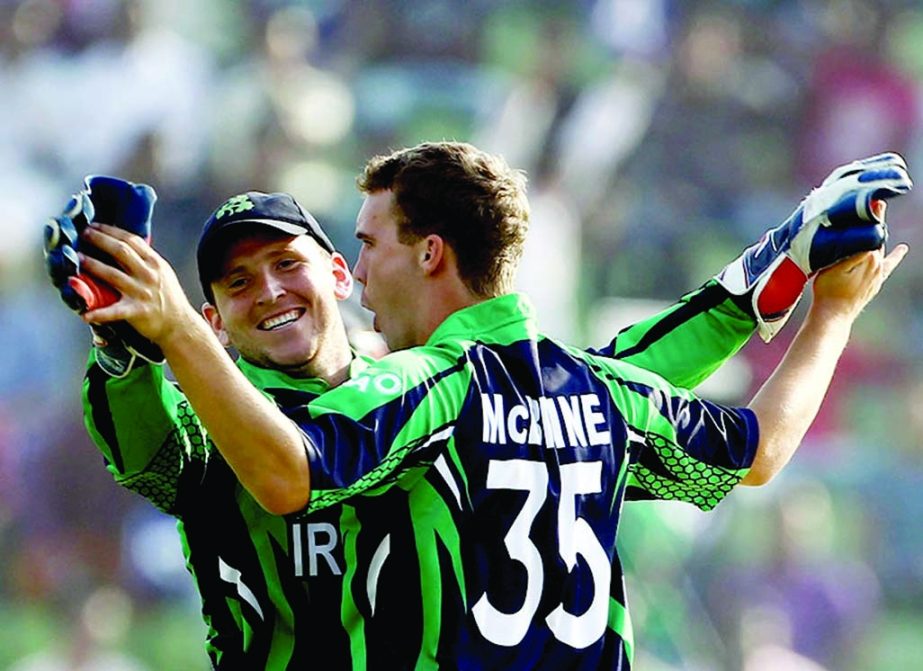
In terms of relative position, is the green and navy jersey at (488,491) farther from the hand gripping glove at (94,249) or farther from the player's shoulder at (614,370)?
the hand gripping glove at (94,249)

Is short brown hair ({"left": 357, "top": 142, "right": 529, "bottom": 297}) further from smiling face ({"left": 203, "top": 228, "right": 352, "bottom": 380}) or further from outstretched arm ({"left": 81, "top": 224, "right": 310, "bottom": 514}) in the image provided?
outstretched arm ({"left": 81, "top": 224, "right": 310, "bottom": 514})

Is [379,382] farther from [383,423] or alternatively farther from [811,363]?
[811,363]

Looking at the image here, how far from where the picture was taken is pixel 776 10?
42.2 feet

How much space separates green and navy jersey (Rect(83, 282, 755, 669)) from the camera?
3666 mm

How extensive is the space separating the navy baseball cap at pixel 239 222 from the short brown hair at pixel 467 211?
362mm

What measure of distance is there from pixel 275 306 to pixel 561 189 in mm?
8024

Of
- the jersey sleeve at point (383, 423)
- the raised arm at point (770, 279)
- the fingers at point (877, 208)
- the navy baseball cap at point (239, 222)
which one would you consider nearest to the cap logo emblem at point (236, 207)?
the navy baseball cap at point (239, 222)

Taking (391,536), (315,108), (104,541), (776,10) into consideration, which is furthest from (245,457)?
(776,10)

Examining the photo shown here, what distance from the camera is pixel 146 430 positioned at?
3.76 metres

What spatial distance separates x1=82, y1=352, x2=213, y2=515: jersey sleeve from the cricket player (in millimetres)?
25

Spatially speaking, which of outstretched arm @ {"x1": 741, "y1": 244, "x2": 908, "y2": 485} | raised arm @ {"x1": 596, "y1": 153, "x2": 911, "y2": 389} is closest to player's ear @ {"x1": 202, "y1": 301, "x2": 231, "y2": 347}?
raised arm @ {"x1": 596, "y1": 153, "x2": 911, "y2": 389}

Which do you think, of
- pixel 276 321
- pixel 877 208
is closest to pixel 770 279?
pixel 877 208

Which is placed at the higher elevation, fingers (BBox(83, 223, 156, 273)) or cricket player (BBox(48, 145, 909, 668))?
fingers (BBox(83, 223, 156, 273))

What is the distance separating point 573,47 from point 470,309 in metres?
8.86
